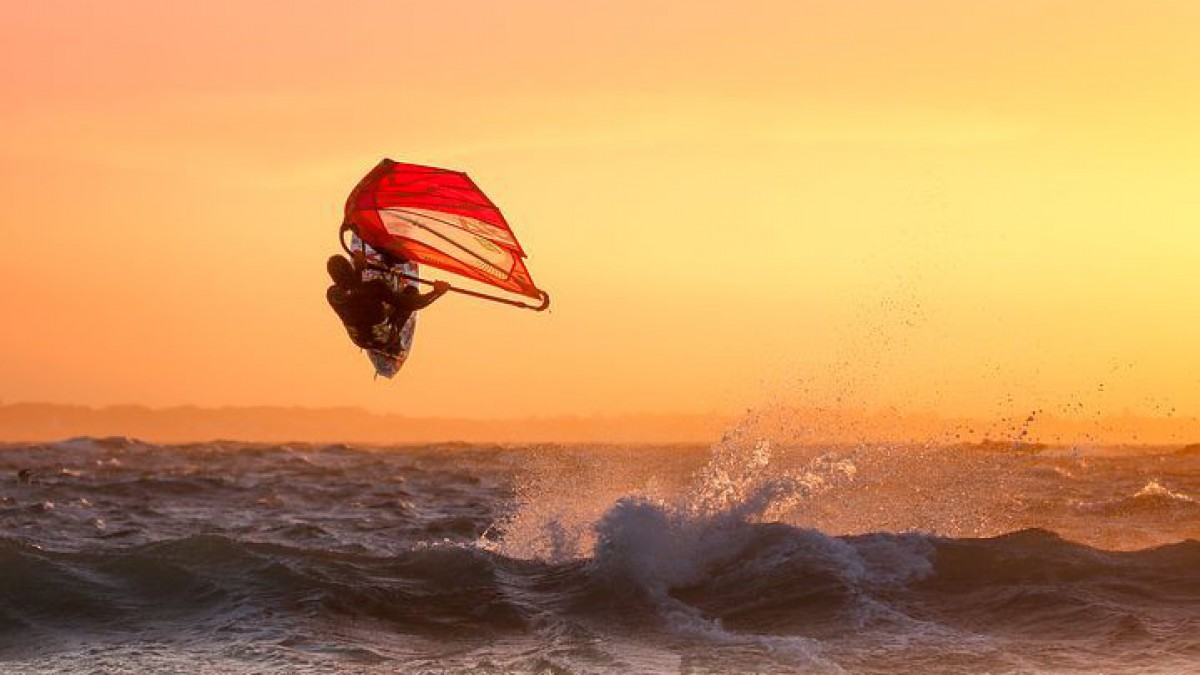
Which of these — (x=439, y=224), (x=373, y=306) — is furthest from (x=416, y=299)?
(x=439, y=224)

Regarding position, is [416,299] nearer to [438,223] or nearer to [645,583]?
[438,223]

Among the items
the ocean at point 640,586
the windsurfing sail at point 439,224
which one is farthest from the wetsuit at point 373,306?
the ocean at point 640,586

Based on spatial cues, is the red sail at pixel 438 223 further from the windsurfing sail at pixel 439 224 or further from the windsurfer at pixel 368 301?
the windsurfer at pixel 368 301

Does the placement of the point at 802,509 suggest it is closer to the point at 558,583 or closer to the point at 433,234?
the point at 558,583

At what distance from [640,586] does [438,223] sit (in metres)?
4.60

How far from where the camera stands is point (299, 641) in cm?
1291

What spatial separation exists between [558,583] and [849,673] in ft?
16.4

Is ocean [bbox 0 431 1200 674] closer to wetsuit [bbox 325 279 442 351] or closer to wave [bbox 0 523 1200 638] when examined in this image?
wave [bbox 0 523 1200 638]

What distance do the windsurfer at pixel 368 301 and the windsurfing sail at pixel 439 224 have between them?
1.22ft

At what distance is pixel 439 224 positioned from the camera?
1406 centimetres

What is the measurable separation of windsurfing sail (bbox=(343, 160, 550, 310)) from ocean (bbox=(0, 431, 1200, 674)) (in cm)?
351

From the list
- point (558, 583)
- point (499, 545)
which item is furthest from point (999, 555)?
point (499, 545)

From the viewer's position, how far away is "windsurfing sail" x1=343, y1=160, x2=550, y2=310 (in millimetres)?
13312

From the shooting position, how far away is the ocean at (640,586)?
12289 millimetres
